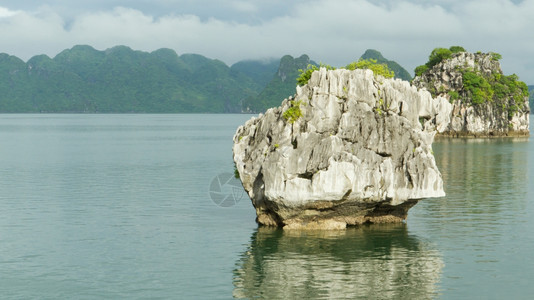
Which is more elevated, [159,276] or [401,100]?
[401,100]

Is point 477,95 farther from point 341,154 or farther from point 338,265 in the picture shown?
point 338,265

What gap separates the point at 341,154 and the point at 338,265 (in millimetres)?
8312

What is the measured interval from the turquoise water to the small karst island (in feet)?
6.60

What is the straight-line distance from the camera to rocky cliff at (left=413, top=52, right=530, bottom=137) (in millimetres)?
179750

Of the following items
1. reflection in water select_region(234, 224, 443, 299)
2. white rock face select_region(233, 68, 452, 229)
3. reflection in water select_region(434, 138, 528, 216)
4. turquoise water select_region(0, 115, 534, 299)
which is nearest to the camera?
reflection in water select_region(234, 224, 443, 299)

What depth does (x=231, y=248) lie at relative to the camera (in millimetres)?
41250

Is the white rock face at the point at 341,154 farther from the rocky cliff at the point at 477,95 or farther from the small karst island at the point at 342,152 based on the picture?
the rocky cliff at the point at 477,95

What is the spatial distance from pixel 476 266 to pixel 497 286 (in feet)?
12.7

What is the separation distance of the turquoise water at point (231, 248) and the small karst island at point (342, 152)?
2012 millimetres

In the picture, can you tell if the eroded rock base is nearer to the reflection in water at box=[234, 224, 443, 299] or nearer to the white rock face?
the white rock face

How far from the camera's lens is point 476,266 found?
36969mm

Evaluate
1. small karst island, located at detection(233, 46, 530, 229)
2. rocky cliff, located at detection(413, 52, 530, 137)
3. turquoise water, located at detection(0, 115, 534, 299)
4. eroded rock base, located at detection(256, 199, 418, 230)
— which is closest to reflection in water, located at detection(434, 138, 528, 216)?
turquoise water, located at detection(0, 115, 534, 299)

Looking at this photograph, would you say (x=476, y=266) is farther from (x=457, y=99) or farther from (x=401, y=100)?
(x=457, y=99)

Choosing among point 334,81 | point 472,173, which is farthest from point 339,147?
point 472,173
